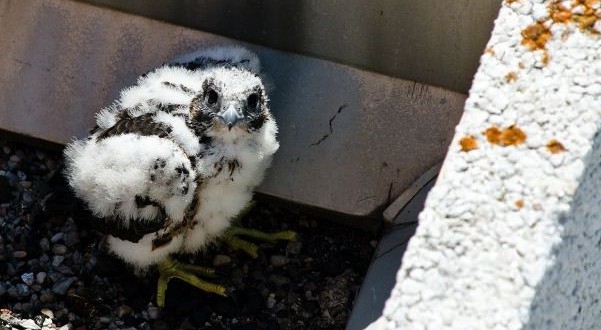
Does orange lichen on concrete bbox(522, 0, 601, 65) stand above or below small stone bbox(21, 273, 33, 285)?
above

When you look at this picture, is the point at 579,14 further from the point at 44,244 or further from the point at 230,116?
the point at 44,244

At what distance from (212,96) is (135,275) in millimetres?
982

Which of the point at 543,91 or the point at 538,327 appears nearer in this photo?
the point at 538,327

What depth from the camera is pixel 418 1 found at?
13.5 ft

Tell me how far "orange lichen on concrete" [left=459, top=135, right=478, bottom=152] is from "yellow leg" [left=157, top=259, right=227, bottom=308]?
178 cm

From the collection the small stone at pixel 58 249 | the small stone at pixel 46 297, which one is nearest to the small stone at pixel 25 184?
the small stone at pixel 58 249

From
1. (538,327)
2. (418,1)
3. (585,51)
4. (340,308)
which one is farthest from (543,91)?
(340,308)

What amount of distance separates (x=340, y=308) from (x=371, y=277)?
254mm

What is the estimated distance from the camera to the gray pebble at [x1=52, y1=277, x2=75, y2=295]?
13.7ft

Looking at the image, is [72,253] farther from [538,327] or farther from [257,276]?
[538,327]

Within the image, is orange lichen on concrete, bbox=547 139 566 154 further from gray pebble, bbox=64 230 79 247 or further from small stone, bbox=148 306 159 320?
gray pebble, bbox=64 230 79 247

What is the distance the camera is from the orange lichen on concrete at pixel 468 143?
8.95ft

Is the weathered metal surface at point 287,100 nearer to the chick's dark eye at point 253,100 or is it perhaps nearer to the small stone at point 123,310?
the chick's dark eye at point 253,100

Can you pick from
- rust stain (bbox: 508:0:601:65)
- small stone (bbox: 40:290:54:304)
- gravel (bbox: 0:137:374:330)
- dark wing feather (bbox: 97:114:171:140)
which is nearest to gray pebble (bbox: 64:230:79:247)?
gravel (bbox: 0:137:374:330)
